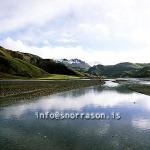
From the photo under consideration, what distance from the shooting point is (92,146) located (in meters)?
32.1

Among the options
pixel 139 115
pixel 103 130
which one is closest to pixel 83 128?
pixel 103 130

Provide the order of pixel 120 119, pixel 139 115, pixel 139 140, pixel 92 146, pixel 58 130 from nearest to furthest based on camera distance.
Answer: pixel 92 146
pixel 139 140
pixel 58 130
pixel 120 119
pixel 139 115

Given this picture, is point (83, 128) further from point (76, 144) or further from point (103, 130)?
point (76, 144)

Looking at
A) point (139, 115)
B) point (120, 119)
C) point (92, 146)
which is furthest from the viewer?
point (139, 115)

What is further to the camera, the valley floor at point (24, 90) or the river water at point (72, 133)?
the valley floor at point (24, 90)

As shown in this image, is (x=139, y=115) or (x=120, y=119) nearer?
(x=120, y=119)

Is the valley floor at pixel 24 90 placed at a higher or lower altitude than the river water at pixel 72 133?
higher

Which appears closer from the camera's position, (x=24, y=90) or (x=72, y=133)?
(x=72, y=133)

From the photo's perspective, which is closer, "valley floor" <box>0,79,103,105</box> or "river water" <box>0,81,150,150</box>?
"river water" <box>0,81,150,150</box>

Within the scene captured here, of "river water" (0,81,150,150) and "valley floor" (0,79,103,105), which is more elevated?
"valley floor" (0,79,103,105)

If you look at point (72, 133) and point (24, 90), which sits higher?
point (24, 90)

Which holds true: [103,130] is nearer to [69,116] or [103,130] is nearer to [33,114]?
[69,116]

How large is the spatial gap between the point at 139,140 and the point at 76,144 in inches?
308

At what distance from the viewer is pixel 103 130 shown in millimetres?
40125
